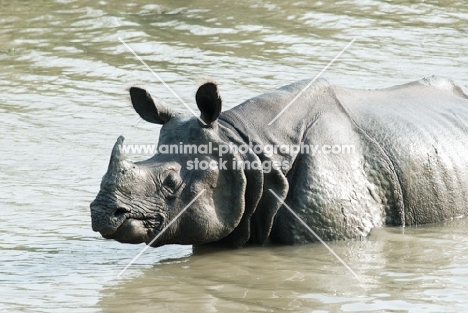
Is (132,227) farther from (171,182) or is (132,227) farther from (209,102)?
(209,102)

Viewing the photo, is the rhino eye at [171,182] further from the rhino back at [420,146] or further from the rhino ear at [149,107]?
the rhino back at [420,146]

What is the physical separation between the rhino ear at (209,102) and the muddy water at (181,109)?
7.4 inches

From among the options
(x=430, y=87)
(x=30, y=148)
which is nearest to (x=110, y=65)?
(x=30, y=148)

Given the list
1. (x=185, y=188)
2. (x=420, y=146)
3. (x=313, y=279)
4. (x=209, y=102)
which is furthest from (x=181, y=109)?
(x=313, y=279)

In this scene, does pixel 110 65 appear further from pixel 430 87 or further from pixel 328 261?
pixel 328 261

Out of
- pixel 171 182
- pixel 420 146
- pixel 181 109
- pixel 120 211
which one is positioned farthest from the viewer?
pixel 181 109

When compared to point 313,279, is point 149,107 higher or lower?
higher

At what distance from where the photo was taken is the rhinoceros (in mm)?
7727

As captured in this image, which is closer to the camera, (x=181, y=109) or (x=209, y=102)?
(x=209, y=102)

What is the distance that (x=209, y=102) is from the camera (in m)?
7.88

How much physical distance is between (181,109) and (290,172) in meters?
5.32

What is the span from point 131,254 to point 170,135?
1.00 metres

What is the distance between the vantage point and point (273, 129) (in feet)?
27.7

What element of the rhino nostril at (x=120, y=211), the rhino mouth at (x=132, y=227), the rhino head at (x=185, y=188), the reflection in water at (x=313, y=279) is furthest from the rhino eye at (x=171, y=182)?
the reflection in water at (x=313, y=279)
